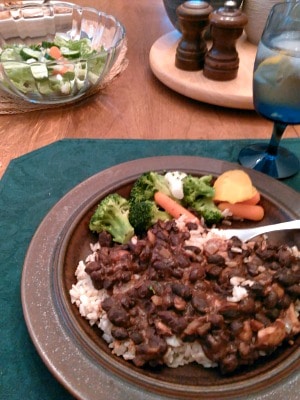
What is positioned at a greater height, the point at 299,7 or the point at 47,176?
the point at 299,7

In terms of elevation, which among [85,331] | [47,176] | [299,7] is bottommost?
[47,176]

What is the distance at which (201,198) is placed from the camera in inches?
52.9

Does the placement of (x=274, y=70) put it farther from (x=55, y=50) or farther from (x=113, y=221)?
(x=55, y=50)

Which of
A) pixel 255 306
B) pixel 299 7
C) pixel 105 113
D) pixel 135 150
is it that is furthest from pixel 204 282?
pixel 105 113

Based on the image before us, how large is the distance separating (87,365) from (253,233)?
655 millimetres

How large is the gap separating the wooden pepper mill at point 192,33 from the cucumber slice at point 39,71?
75 centimetres

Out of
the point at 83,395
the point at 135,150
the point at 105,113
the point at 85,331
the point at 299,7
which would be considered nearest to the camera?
the point at 83,395

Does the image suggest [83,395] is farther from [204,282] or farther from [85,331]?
[204,282]

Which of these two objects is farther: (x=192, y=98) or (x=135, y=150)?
(x=192, y=98)

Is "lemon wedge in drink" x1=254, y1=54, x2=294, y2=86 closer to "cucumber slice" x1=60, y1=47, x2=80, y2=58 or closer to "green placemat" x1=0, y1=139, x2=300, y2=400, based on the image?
"green placemat" x1=0, y1=139, x2=300, y2=400

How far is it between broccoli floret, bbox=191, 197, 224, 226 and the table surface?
0.58 metres

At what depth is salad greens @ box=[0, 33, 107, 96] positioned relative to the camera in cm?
177

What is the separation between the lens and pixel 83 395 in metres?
0.79

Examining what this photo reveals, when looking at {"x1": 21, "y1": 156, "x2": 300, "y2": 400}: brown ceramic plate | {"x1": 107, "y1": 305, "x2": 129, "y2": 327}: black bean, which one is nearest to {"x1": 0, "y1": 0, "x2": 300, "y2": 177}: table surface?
{"x1": 21, "y1": 156, "x2": 300, "y2": 400}: brown ceramic plate
